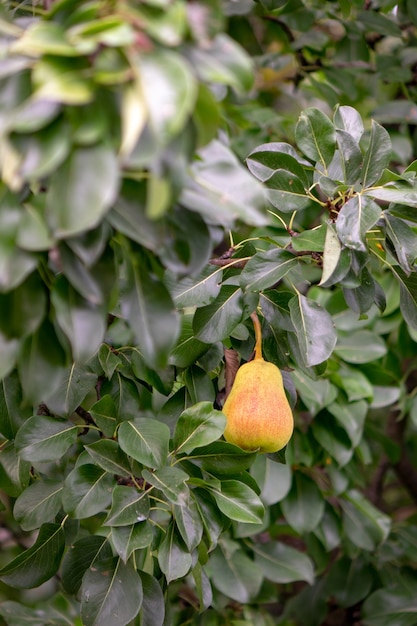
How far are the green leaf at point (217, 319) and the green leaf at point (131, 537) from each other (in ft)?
0.68

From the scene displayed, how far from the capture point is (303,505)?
51.8 inches

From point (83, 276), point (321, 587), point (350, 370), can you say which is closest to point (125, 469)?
point (83, 276)

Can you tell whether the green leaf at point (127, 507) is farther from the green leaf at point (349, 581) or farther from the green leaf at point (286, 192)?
the green leaf at point (349, 581)

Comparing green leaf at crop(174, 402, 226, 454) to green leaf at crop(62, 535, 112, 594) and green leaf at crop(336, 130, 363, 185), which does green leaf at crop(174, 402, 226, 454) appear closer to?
green leaf at crop(62, 535, 112, 594)

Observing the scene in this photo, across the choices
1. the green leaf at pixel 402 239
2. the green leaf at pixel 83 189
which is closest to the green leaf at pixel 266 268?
the green leaf at pixel 402 239

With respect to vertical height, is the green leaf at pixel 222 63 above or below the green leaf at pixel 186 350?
above

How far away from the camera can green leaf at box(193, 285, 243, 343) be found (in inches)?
32.4

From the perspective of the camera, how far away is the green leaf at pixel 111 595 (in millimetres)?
816

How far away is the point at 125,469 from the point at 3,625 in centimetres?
97

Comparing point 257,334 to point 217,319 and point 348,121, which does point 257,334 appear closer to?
point 217,319

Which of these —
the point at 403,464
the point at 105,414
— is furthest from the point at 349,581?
the point at 105,414

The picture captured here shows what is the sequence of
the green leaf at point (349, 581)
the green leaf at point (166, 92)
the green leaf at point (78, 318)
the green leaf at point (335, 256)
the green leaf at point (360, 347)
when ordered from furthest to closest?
the green leaf at point (349, 581) → the green leaf at point (360, 347) → the green leaf at point (335, 256) → the green leaf at point (78, 318) → the green leaf at point (166, 92)

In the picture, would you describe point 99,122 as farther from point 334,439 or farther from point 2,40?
point 334,439

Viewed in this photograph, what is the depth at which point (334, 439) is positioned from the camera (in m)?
1.27
